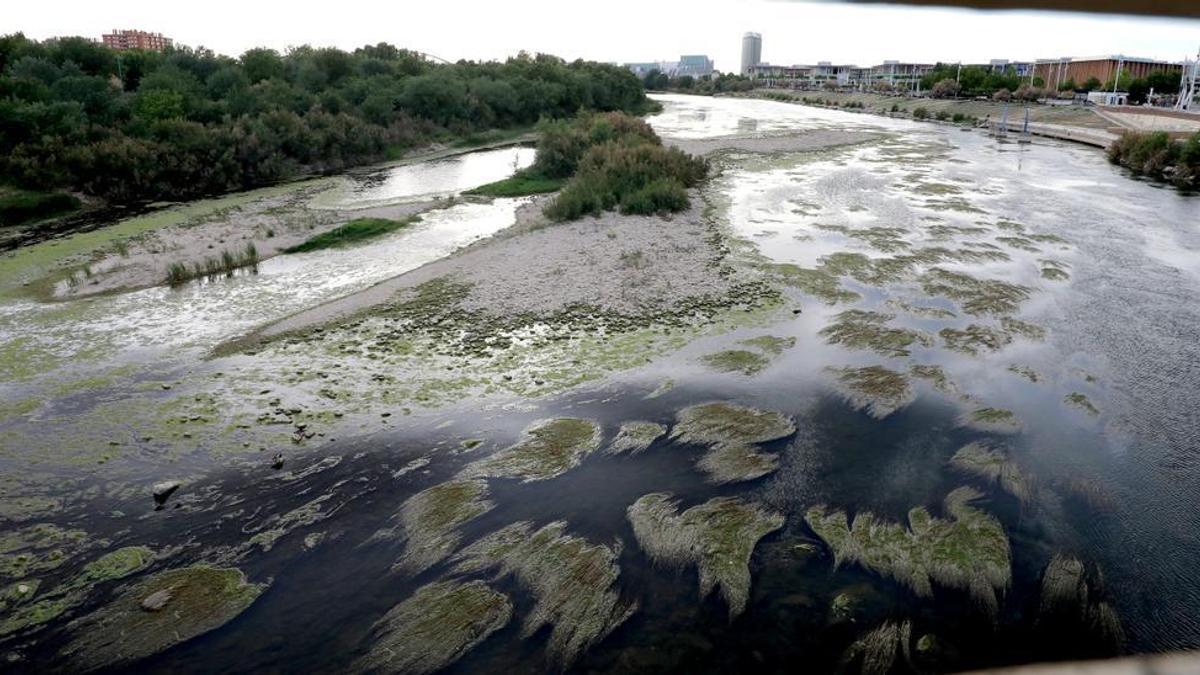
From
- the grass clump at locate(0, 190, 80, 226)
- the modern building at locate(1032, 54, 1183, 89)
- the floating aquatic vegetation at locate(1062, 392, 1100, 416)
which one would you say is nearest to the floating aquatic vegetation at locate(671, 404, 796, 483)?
the floating aquatic vegetation at locate(1062, 392, 1100, 416)

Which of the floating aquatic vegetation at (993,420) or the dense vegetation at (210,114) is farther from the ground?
the dense vegetation at (210,114)

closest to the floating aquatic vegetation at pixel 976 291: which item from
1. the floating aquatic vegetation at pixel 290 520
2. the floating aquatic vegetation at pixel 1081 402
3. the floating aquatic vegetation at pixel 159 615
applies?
the floating aquatic vegetation at pixel 1081 402

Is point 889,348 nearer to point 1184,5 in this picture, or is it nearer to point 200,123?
point 1184,5

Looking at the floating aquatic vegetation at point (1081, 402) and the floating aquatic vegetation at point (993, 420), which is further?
the floating aquatic vegetation at point (1081, 402)

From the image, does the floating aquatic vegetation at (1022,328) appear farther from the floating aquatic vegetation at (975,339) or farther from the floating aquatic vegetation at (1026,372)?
the floating aquatic vegetation at (1026,372)

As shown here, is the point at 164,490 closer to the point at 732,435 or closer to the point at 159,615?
the point at 159,615

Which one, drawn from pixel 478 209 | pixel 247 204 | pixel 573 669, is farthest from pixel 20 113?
pixel 573 669
